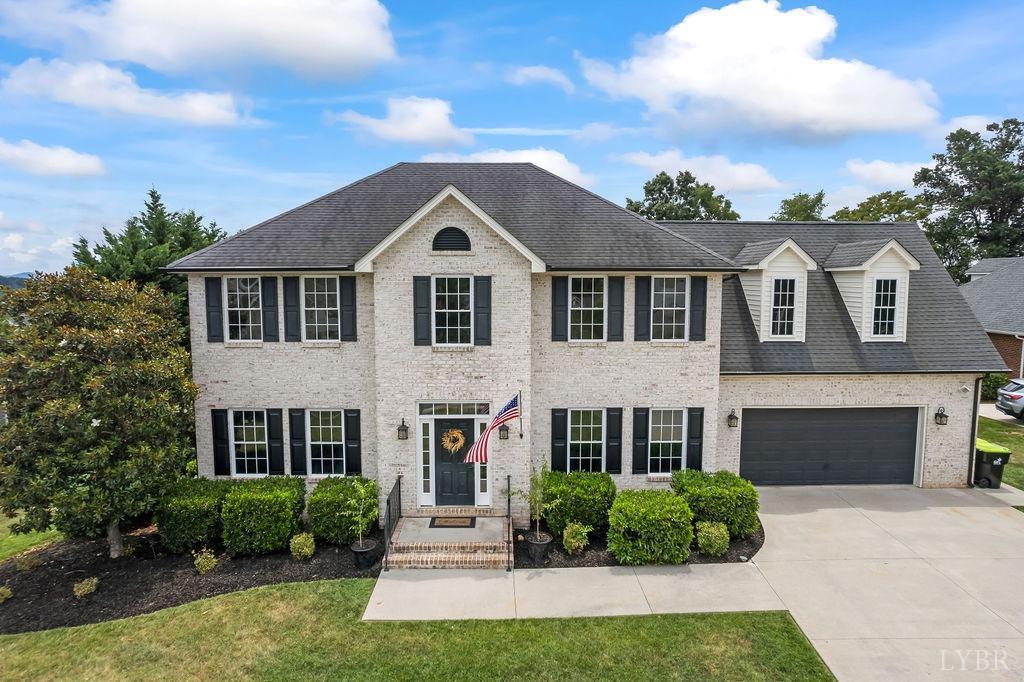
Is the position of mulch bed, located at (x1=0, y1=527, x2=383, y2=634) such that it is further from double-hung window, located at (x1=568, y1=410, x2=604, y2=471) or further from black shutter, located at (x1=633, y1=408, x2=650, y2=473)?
black shutter, located at (x1=633, y1=408, x2=650, y2=473)

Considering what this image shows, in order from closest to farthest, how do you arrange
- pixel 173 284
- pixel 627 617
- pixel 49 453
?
1. pixel 627 617
2. pixel 49 453
3. pixel 173 284

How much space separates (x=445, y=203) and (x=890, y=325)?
13461 mm

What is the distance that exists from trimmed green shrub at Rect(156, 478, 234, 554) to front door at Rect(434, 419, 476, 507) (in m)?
4.95

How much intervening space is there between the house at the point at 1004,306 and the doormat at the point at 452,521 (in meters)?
27.6

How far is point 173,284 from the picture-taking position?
19891mm

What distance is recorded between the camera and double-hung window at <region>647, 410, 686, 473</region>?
14.8 metres

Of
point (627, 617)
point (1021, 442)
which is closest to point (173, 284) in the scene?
point (627, 617)

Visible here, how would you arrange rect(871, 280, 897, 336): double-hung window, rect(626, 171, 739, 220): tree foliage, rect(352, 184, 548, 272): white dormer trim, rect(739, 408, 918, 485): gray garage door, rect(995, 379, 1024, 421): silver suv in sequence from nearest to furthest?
rect(352, 184, 548, 272): white dormer trim, rect(739, 408, 918, 485): gray garage door, rect(871, 280, 897, 336): double-hung window, rect(995, 379, 1024, 421): silver suv, rect(626, 171, 739, 220): tree foliage

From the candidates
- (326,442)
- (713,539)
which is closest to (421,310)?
(326,442)

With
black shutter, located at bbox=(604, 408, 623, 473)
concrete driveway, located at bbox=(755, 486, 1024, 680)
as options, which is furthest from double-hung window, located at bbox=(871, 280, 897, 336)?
black shutter, located at bbox=(604, 408, 623, 473)

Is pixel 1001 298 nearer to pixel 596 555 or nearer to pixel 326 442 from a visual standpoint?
pixel 596 555

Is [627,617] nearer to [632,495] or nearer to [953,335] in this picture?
[632,495]

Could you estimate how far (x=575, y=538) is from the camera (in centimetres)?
1248

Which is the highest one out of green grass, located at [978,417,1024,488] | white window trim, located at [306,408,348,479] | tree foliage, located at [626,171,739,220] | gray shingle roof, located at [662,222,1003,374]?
tree foliage, located at [626,171,739,220]
